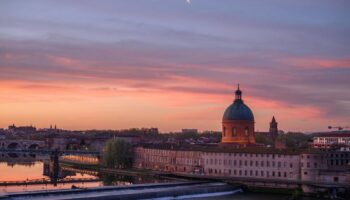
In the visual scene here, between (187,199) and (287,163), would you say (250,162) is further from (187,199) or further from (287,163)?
(187,199)

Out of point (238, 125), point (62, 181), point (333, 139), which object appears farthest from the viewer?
point (333, 139)

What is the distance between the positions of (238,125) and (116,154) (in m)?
16.2

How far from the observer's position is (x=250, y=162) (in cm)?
6981

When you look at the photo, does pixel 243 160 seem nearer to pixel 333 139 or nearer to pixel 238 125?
pixel 238 125

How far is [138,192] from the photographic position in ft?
169

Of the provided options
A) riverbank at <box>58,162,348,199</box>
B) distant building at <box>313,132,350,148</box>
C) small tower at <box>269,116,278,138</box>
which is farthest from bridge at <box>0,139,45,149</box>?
riverbank at <box>58,162,348,199</box>

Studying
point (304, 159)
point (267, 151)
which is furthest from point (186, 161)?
point (304, 159)

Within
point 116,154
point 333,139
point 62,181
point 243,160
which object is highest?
point 333,139

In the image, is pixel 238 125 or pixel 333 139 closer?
pixel 238 125

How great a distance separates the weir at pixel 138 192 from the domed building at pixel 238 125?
19.3 meters

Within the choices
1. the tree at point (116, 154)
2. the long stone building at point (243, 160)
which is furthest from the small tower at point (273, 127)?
the tree at point (116, 154)

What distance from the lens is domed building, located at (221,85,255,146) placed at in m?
81.2

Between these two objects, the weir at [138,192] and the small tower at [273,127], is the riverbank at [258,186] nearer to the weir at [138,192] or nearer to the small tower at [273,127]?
the weir at [138,192]

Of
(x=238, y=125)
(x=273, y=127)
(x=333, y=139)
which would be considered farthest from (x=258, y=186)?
(x=273, y=127)
